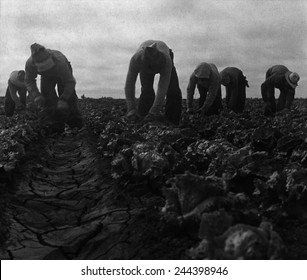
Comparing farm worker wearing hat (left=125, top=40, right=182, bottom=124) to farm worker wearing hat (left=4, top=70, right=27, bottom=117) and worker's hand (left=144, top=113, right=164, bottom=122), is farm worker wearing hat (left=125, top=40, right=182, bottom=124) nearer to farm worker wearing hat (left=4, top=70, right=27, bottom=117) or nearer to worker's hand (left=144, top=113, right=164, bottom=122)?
worker's hand (left=144, top=113, right=164, bottom=122)

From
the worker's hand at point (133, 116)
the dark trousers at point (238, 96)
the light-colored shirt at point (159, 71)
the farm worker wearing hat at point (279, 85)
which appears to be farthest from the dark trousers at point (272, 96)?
the light-colored shirt at point (159, 71)

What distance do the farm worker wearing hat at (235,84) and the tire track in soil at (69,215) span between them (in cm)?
661

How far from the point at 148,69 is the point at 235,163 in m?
4.42

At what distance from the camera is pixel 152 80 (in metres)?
8.26

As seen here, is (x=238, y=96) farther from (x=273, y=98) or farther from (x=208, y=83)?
(x=208, y=83)

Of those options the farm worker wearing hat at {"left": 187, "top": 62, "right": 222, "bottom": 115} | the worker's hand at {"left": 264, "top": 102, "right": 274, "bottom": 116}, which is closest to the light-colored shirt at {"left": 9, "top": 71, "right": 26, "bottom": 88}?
the farm worker wearing hat at {"left": 187, "top": 62, "right": 222, "bottom": 115}

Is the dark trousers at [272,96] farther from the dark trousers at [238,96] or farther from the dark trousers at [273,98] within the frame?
the dark trousers at [238,96]

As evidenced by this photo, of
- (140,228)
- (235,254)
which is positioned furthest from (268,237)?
(140,228)

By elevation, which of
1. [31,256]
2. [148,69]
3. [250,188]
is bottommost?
[31,256]

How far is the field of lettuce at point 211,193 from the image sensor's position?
1984mm

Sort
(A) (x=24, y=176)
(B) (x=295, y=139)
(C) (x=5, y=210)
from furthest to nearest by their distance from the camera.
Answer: (A) (x=24, y=176) → (B) (x=295, y=139) → (C) (x=5, y=210)
